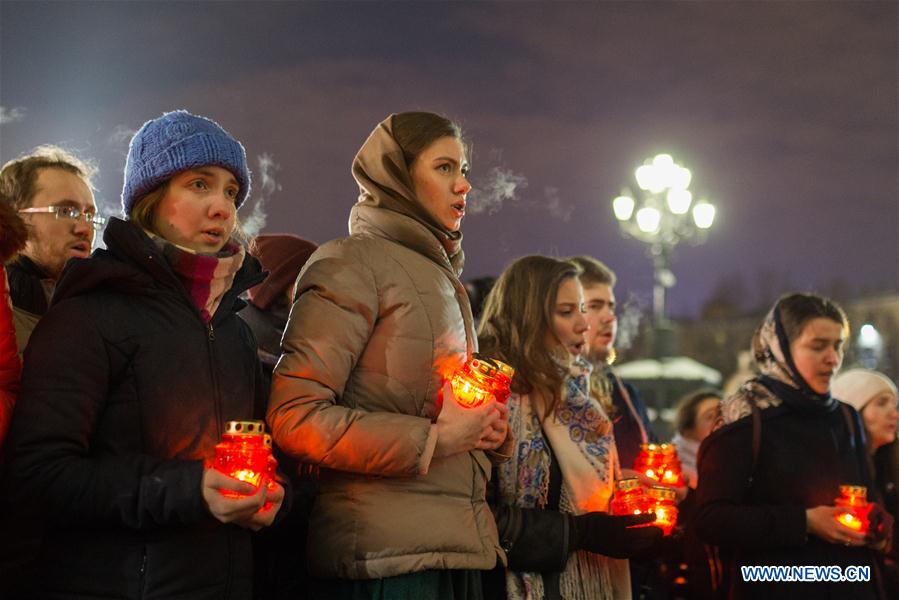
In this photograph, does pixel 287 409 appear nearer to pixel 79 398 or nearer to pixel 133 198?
pixel 79 398

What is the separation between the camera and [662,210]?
Answer: 1300cm

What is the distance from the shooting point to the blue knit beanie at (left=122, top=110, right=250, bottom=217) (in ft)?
8.66

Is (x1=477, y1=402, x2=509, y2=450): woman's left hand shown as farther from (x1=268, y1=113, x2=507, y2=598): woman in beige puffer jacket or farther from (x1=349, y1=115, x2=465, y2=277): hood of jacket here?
(x1=349, y1=115, x2=465, y2=277): hood of jacket

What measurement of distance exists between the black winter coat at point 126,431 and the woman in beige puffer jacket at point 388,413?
247mm

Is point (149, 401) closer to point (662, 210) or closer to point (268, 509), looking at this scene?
point (268, 509)

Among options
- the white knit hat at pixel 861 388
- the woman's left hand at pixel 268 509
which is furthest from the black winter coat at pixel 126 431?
the white knit hat at pixel 861 388

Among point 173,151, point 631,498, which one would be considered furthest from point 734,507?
point 173,151

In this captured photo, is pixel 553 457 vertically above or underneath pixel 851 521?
above

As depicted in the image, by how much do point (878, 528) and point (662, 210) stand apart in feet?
30.1

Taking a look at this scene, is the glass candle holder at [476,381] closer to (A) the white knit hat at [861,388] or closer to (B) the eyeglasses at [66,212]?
(B) the eyeglasses at [66,212]

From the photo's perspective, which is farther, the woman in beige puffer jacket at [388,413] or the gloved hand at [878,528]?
the gloved hand at [878,528]

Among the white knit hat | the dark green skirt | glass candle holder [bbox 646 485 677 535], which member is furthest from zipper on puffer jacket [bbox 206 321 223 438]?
the white knit hat

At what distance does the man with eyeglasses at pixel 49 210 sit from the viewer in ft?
11.4

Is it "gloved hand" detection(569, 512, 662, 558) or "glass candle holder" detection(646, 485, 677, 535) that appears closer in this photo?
"gloved hand" detection(569, 512, 662, 558)
